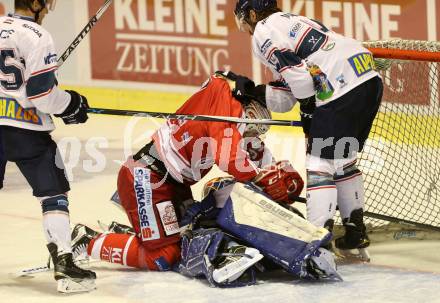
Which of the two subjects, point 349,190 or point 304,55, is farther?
point 349,190

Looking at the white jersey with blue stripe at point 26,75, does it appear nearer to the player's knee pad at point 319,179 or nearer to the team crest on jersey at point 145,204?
the team crest on jersey at point 145,204

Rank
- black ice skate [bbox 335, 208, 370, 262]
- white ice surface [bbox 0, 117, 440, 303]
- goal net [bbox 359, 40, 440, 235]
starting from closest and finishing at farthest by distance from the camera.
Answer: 1. white ice surface [bbox 0, 117, 440, 303]
2. black ice skate [bbox 335, 208, 370, 262]
3. goal net [bbox 359, 40, 440, 235]

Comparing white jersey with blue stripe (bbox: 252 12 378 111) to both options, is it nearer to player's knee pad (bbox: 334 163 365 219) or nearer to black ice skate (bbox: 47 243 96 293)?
player's knee pad (bbox: 334 163 365 219)

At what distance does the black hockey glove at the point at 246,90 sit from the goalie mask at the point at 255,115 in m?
0.02

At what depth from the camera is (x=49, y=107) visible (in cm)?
430

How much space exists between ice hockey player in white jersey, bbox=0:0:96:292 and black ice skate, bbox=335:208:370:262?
104 centimetres

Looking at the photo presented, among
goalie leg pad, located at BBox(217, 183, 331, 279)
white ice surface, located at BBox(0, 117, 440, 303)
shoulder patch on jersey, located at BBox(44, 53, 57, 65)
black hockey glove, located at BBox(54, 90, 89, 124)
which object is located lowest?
white ice surface, located at BBox(0, 117, 440, 303)

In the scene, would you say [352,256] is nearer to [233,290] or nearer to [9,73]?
[233,290]

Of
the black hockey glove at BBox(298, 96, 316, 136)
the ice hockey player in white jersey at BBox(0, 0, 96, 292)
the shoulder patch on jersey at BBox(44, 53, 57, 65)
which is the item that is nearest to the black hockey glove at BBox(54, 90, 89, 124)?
the ice hockey player in white jersey at BBox(0, 0, 96, 292)

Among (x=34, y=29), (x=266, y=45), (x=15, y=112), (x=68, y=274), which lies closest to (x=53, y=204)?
(x=68, y=274)

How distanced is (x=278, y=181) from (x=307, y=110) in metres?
0.31

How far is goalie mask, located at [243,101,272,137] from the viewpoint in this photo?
4.70 metres

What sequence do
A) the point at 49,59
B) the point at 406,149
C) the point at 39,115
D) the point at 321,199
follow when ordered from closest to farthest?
the point at 49,59 → the point at 39,115 → the point at 321,199 → the point at 406,149

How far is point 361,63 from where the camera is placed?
4.64m
